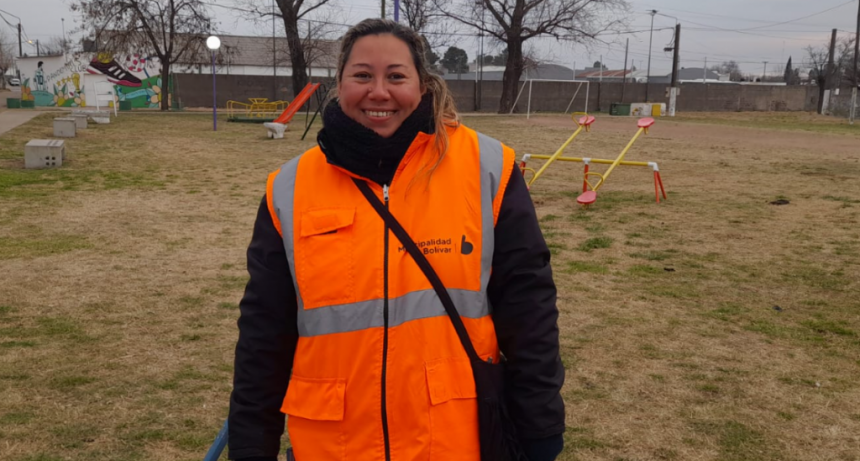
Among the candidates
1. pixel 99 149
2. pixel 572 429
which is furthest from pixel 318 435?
pixel 99 149

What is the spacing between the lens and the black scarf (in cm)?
173

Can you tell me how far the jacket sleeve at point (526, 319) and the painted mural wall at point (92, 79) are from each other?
41.8m

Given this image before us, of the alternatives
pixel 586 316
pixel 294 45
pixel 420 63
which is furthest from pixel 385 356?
pixel 294 45

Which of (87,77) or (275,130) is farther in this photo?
(87,77)

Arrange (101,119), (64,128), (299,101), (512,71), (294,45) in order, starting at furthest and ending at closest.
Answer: (512,71) < (294,45) < (101,119) < (299,101) < (64,128)

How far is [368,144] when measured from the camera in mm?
1733

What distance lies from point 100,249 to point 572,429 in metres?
5.13

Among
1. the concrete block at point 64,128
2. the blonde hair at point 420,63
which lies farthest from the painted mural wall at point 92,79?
the blonde hair at point 420,63

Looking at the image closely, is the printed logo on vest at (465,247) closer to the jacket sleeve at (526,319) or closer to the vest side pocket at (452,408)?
the jacket sleeve at (526,319)

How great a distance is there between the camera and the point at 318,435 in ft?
5.60

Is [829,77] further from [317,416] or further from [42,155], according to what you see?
[317,416]

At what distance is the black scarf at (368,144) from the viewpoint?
1.73m

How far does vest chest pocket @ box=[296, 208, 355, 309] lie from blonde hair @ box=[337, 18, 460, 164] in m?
0.30

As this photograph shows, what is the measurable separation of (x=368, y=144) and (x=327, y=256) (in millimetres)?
281
